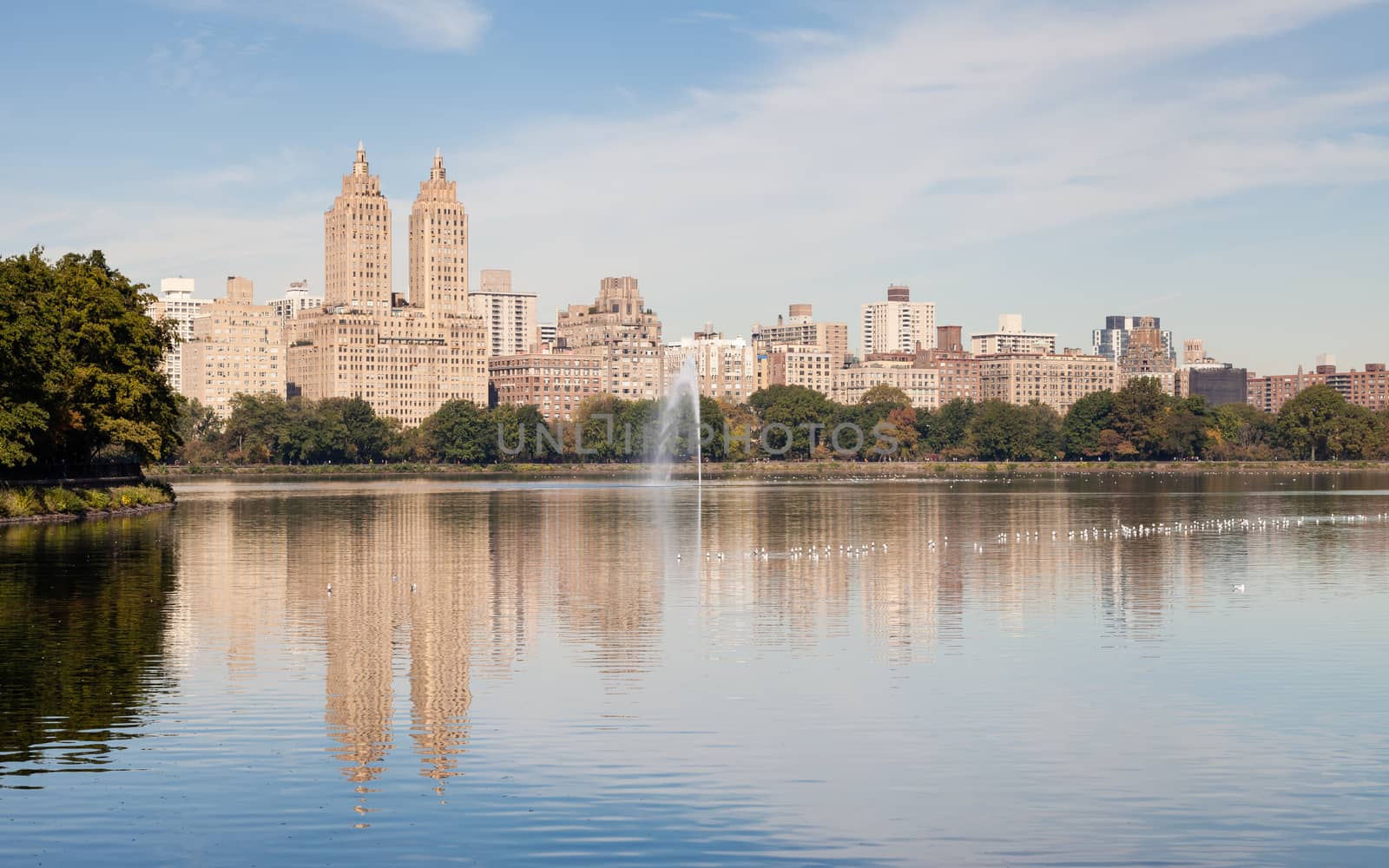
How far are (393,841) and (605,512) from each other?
82619 millimetres

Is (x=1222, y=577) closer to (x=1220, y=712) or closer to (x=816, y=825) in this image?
(x=1220, y=712)

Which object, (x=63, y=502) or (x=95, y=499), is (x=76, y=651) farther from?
(x=95, y=499)

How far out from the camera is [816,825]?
20141 millimetres

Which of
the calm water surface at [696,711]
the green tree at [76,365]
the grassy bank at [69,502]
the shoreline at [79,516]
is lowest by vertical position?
the calm water surface at [696,711]

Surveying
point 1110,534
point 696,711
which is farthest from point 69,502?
point 696,711

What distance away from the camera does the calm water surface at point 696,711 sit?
1973 cm

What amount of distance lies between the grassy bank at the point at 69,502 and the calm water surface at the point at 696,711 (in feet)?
87.8

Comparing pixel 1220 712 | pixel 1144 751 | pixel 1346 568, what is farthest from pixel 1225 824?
pixel 1346 568

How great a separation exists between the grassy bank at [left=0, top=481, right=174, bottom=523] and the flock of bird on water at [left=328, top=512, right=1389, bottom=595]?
4083 cm

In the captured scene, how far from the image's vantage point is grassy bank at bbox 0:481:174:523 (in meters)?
84.2

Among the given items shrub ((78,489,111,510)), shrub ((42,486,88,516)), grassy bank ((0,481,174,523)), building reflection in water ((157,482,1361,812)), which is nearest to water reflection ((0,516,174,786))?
building reflection in water ((157,482,1361,812))

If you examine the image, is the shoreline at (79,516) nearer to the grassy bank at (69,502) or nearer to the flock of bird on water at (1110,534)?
the grassy bank at (69,502)

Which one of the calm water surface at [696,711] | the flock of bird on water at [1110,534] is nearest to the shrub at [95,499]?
the calm water surface at [696,711]

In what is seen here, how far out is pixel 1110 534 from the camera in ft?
246
